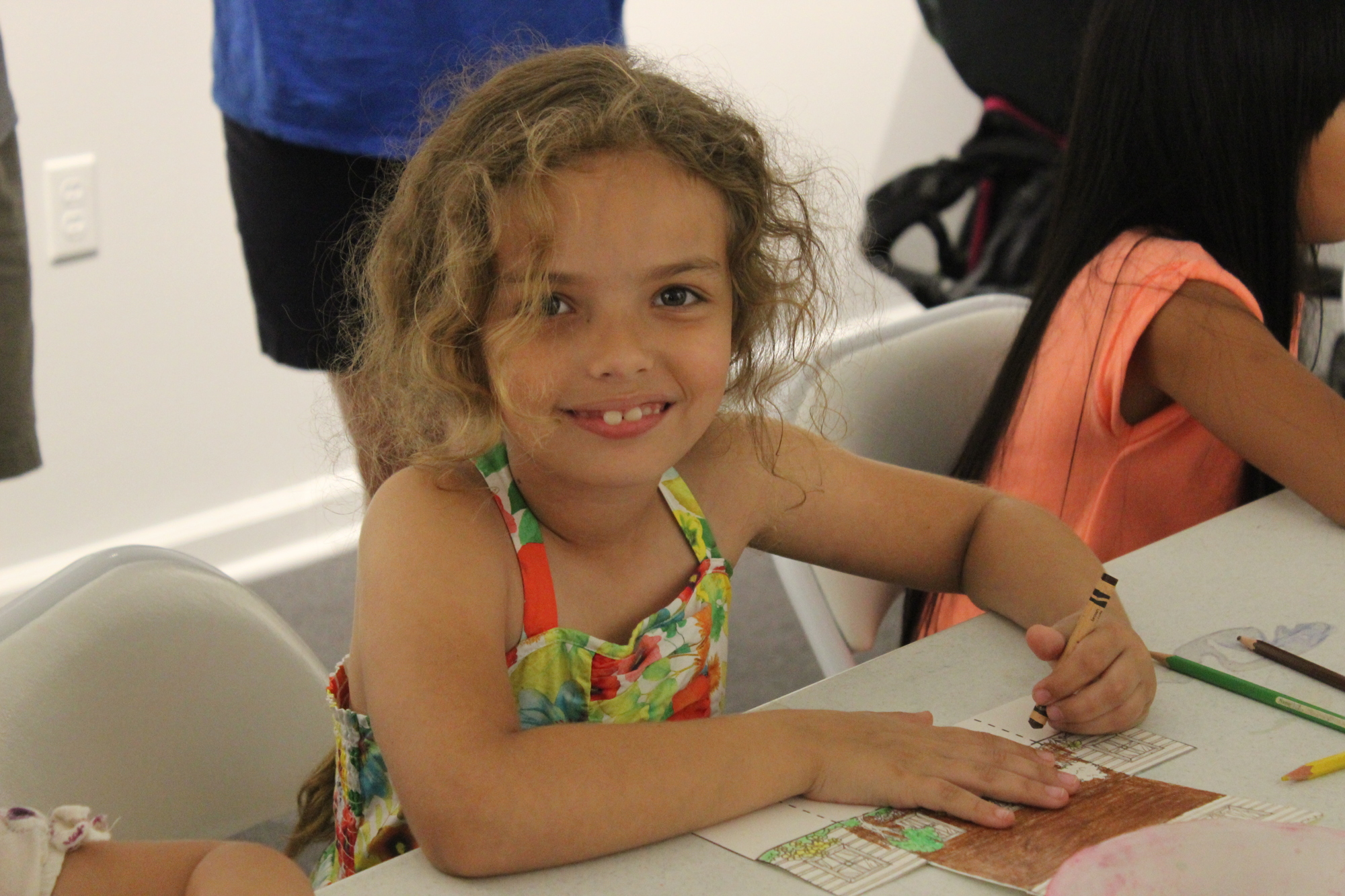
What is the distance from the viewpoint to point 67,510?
2346 mm

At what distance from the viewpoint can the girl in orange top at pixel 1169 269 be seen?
3.96 feet

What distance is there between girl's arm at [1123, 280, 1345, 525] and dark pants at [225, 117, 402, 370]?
898mm

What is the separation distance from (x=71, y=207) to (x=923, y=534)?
1.78 m

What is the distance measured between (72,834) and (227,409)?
198 cm

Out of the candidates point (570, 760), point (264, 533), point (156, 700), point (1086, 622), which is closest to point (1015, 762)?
point (1086, 622)

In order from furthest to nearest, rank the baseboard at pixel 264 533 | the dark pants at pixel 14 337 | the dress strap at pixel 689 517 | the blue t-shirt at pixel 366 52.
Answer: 1. the baseboard at pixel 264 533
2. the blue t-shirt at pixel 366 52
3. the dark pants at pixel 14 337
4. the dress strap at pixel 689 517

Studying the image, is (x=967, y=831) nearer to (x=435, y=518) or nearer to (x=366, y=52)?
(x=435, y=518)

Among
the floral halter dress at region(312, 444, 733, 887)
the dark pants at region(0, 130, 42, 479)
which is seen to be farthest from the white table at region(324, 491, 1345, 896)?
the dark pants at region(0, 130, 42, 479)

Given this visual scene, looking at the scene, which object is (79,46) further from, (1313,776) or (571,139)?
(1313,776)

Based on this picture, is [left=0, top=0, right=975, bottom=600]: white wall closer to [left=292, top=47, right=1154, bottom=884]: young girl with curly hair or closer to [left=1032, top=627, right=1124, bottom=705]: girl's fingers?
[left=292, top=47, right=1154, bottom=884]: young girl with curly hair

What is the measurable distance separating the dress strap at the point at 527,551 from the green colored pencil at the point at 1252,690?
39 cm

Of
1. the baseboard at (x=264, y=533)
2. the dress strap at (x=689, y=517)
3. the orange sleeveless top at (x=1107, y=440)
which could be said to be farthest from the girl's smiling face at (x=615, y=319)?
the baseboard at (x=264, y=533)

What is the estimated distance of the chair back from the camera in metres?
1.25

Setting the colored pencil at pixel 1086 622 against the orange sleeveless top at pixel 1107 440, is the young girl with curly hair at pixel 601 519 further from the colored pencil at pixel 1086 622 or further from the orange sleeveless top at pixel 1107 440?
the orange sleeveless top at pixel 1107 440
